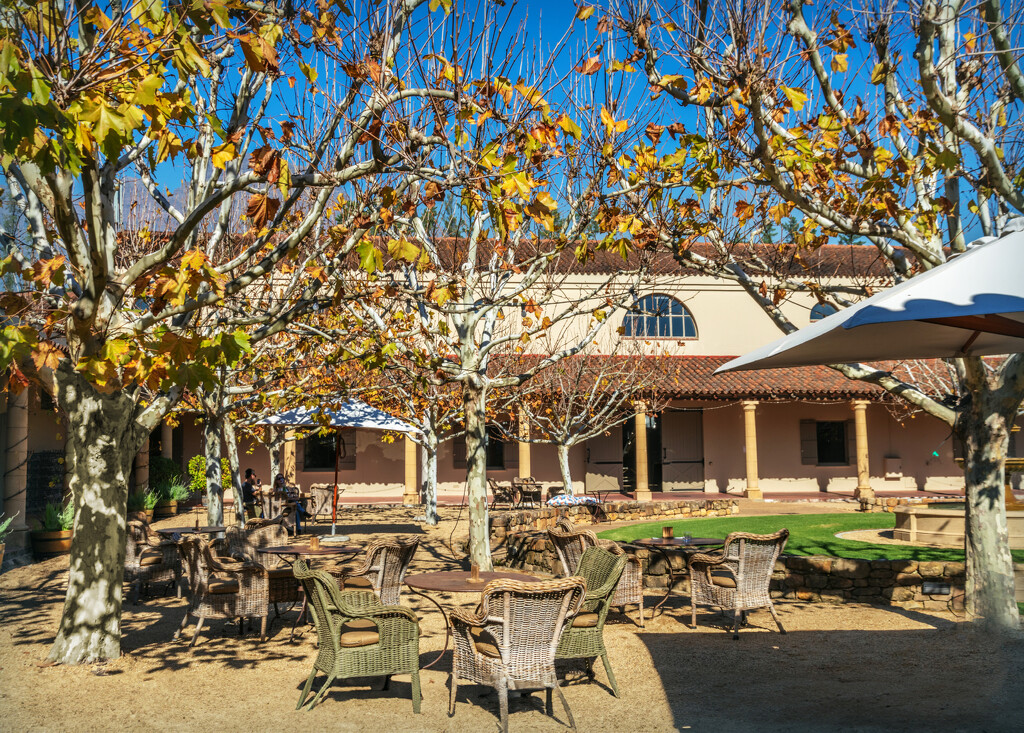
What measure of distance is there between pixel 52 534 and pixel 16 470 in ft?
3.84

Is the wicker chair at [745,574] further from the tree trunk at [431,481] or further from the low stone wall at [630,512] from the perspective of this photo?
the tree trunk at [431,481]

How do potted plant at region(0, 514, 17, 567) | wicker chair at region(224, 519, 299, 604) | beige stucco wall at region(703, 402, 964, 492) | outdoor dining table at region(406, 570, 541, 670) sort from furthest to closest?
beige stucco wall at region(703, 402, 964, 492)
potted plant at region(0, 514, 17, 567)
wicker chair at region(224, 519, 299, 604)
outdoor dining table at region(406, 570, 541, 670)

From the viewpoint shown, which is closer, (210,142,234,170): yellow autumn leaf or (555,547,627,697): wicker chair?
(210,142,234,170): yellow autumn leaf

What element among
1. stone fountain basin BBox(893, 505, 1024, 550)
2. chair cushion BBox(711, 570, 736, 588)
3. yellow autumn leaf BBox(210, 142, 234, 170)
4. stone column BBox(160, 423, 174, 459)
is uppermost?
yellow autumn leaf BBox(210, 142, 234, 170)

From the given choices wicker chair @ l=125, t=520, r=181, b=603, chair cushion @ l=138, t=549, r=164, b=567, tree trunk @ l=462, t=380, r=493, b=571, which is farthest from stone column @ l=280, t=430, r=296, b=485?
tree trunk @ l=462, t=380, r=493, b=571

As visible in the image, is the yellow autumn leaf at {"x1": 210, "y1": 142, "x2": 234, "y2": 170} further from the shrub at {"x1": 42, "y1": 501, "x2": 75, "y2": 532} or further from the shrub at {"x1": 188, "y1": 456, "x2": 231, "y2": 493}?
the shrub at {"x1": 188, "y1": 456, "x2": 231, "y2": 493}

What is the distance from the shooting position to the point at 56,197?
509 centimetres

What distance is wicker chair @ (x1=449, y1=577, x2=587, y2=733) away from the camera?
5082 mm

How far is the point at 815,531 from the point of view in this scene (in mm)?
13266

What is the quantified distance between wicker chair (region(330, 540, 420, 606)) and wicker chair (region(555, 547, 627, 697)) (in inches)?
73.7

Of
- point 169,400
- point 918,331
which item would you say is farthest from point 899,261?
point 169,400

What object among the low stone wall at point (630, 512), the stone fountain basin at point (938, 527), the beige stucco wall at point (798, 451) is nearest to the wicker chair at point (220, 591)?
the low stone wall at point (630, 512)

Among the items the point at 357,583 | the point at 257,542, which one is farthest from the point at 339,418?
the point at 357,583

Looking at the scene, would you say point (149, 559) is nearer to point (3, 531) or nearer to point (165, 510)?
point (3, 531)
